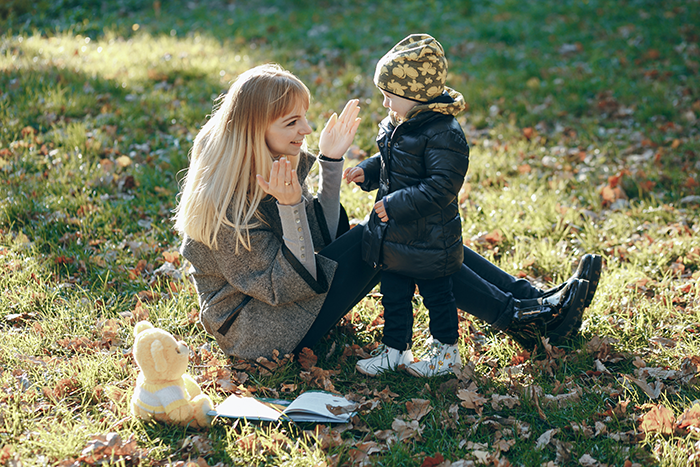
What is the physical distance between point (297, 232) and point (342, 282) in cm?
45

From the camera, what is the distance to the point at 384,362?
3000 millimetres

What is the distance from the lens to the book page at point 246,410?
2.52m

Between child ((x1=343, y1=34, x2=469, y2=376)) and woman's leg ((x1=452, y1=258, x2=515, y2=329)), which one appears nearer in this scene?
child ((x1=343, y1=34, x2=469, y2=376))

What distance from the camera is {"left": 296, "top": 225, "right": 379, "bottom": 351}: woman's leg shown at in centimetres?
296

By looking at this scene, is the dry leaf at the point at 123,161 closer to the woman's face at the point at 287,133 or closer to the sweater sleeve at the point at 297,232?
the woman's face at the point at 287,133

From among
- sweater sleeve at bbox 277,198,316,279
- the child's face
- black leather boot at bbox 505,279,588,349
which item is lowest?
black leather boot at bbox 505,279,588,349

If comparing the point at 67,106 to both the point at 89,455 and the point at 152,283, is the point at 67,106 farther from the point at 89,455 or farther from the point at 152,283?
the point at 89,455

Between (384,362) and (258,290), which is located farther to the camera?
(384,362)

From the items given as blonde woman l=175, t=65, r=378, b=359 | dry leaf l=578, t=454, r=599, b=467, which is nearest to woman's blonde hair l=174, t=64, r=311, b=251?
blonde woman l=175, t=65, r=378, b=359

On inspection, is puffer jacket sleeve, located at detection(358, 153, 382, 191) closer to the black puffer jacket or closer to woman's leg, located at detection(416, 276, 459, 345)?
the black puffer jacket

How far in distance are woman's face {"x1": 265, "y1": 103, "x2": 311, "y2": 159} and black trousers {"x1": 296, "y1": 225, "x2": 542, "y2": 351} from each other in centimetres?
57

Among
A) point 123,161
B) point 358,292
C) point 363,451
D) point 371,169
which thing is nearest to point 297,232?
point 358,292

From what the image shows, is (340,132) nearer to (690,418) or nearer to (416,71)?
(416,71)

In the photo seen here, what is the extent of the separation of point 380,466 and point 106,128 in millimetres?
4653
